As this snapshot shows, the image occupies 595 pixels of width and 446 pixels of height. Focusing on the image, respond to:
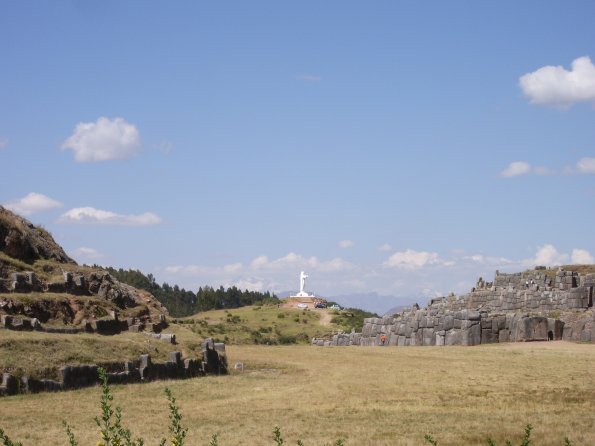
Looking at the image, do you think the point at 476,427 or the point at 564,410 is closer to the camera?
the point at 476,427

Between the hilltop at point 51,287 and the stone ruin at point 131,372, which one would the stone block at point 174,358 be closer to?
the stone ruin at point 131,372

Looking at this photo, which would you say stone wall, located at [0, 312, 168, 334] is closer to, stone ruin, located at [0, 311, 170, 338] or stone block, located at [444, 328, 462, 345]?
stone ruin, located at [0, 311, 170, 338]

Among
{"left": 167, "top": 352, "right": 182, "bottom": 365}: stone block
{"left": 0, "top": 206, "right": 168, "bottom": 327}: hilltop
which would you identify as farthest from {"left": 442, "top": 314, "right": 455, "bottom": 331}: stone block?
{"left": 167, "top": 352, "right": 182, "bottom": 365}: stone block

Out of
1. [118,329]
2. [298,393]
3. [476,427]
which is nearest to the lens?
[476,427]

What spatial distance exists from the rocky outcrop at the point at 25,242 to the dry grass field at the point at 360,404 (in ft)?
37.3

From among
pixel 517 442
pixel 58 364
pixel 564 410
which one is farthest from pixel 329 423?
pixel 58 364

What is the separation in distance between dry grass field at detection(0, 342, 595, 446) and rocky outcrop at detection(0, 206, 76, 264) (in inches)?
448

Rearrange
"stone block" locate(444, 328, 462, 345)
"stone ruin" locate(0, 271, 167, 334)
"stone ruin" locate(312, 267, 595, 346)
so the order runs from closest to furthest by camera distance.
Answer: "stone ruin" locate(0, 271, 167, 334)
"stone ruin" locate(312, 267, 595, 346)
"stone block" locate(444, 328, 462, 345)

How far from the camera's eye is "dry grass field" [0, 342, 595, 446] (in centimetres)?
1681

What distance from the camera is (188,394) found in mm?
24172

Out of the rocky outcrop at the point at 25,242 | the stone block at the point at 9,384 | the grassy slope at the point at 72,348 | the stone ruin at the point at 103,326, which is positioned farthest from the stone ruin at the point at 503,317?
the stone block at the point at 9,384

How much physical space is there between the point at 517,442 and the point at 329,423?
4.39 meters

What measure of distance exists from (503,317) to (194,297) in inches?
3283

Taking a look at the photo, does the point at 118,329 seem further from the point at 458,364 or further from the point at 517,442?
the point at 517,442
